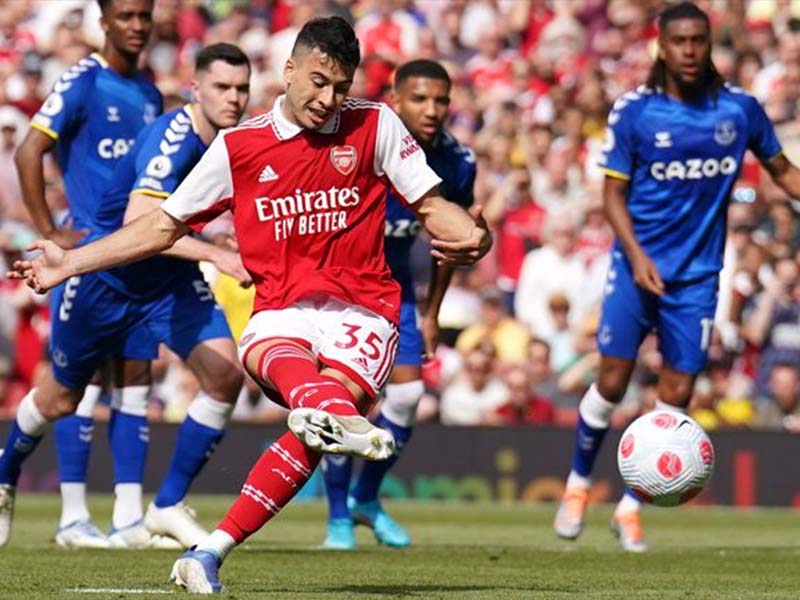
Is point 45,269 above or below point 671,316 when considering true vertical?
above

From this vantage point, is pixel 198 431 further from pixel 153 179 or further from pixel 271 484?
pixel 271 484

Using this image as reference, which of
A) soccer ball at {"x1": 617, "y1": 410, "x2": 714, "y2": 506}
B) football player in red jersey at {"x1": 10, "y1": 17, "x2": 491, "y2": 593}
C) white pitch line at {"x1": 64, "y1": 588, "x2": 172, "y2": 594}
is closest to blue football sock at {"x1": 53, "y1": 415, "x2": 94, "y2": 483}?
soccer ball at {"x1": 617, "y1": 410, "x2": 714, "y2": 506}

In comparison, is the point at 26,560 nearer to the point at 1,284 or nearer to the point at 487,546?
the point at 487,546

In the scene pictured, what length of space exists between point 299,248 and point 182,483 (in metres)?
3.36

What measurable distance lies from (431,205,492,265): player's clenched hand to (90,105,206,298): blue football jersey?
3.00 m

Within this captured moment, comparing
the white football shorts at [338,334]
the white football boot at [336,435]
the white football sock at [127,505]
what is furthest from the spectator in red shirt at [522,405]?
the white football boot at [336,435]

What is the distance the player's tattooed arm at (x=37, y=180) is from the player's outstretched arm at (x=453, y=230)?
3.74 meters

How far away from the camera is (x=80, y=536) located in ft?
42.1

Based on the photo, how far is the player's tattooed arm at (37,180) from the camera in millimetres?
12422

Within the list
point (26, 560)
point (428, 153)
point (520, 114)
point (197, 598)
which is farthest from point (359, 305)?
point (520, 114)

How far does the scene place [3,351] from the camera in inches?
813

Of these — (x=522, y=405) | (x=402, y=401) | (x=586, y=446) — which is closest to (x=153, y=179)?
(x=402, y=401)

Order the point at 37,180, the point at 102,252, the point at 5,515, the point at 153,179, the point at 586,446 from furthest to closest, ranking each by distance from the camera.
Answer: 1. the point at 586,446
2. the point at 37,180
3. the point at 5,515
4. the point at 153,179
5. the point at 102,252

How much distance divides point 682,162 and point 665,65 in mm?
632
